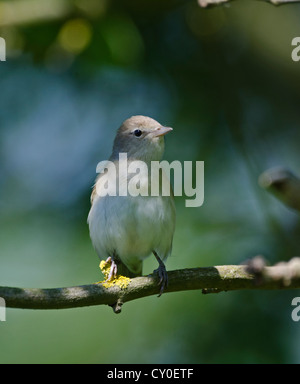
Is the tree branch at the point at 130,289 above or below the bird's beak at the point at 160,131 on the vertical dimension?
below

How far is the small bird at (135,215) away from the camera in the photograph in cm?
461

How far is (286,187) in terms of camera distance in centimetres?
154

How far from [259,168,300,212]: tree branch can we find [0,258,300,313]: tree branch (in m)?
0.96

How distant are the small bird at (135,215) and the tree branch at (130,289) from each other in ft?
3.22

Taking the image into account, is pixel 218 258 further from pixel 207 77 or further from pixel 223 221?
pixel 207 77

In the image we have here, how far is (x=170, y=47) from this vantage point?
6191 millimetres

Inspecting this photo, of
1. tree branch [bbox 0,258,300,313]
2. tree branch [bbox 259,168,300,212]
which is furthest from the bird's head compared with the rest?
tree branch [bbox 259,168,300,212]

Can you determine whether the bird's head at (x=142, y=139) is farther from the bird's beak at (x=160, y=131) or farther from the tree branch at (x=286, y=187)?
the tree branch at (x=286, y=187)

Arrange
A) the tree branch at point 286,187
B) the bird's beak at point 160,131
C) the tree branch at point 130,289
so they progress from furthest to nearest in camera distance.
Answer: the bird's beak at point 160,131 → the tree branch at point 130,289 → the tree branch at point 286,187

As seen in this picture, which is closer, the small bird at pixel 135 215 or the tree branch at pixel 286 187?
the tree branch at pixel 286 187

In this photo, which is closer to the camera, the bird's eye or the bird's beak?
the bird's beak

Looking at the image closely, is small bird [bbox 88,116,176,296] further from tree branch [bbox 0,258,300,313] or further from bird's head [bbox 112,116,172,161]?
tree branch [bbox 0,258,300,313]

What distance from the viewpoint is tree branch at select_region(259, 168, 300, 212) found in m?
1.51

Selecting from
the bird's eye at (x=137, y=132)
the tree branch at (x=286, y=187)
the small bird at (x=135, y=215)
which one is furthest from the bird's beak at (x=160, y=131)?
the tree branch at (x=286, y=187)
